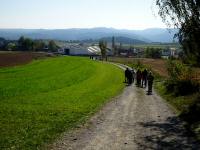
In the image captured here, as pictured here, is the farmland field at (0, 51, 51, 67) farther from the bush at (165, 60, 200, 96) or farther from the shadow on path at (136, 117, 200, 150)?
the shadow on path at (136, 117, 200, 150)

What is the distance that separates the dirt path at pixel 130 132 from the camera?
15.3 meters

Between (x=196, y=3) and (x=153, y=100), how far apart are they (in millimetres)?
8704

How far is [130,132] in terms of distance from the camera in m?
18.0

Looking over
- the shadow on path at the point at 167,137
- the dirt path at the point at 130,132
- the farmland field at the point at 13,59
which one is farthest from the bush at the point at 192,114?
the farmland field at the point at 13,59

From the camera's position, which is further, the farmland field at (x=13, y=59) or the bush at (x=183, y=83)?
the farmland field at (x=13, y=59)

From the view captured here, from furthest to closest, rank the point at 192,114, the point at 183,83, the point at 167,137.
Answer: the point at 183,83 < the point at 192,114 < the point at 167,137

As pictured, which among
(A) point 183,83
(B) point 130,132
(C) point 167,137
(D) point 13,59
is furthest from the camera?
(D) point 13,59

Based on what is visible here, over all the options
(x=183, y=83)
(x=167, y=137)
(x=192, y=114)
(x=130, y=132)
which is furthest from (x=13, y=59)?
(x=167, y=137)

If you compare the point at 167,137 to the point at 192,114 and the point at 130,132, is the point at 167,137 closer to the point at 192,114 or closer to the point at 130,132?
the point at 130,132

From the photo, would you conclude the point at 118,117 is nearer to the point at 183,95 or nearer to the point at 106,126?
the point at 106,126

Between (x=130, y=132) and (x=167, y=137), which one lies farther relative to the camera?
(x=130, y=132)

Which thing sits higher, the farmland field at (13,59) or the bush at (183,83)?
the bush at (183,83)

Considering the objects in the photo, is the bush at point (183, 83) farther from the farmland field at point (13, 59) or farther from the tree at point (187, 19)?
the farmland field at point (13, 59)

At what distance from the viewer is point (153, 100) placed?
104ft
